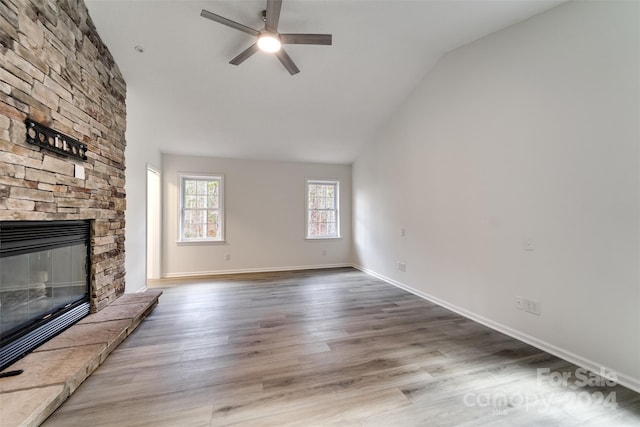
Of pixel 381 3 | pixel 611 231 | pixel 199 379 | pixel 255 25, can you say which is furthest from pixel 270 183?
pixel 611 231

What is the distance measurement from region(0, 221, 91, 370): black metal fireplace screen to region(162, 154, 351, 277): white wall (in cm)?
243

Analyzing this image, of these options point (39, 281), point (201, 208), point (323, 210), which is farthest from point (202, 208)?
point (39, 281)

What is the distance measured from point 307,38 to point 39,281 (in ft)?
10.2

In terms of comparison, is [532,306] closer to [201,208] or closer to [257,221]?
[257,221]

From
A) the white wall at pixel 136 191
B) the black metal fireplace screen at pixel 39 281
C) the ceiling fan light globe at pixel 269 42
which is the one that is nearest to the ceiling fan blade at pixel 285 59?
the ceiling fan light globe at pixel 269 42

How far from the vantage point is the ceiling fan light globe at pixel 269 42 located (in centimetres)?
232

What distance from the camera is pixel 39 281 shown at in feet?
6.86

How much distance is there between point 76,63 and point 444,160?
4067 mm

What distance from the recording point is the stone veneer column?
5.65ft

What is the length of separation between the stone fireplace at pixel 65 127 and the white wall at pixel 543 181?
156 inches

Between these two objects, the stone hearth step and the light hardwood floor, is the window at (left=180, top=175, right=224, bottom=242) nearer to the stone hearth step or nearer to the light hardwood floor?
the light hardwood floor

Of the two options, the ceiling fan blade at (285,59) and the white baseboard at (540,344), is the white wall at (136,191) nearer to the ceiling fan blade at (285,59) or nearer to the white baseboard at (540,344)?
the ceiling fan blade at (285,59)

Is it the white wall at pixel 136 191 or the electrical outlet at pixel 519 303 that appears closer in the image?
the electrical outlet at pixel 519 303

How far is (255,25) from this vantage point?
8.84 feet
